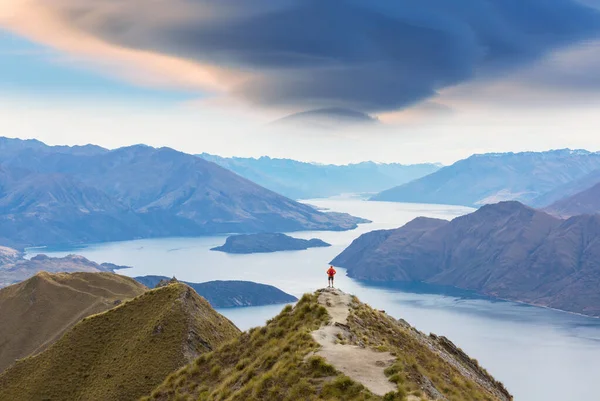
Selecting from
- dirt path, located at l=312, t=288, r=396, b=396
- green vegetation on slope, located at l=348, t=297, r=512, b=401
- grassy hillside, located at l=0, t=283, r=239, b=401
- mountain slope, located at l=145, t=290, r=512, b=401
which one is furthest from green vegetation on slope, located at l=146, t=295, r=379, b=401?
grassy hillside, located at l=0, t=283, r=239, b=401

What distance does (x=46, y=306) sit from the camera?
593 feet

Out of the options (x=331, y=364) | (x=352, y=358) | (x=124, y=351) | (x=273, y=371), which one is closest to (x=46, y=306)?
(x=124, y=351)

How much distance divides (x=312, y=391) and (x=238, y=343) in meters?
20.1

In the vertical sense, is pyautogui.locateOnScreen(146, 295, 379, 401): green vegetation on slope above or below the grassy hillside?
above

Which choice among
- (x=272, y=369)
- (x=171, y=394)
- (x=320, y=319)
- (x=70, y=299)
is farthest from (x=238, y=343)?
(x=70, y=299)

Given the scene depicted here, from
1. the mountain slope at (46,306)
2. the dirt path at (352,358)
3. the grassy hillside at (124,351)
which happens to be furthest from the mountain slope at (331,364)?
the mountain slope at (46,306)

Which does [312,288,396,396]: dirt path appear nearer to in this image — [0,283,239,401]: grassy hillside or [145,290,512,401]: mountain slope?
[145,290,512,401]: mountain slope

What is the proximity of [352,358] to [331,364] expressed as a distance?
1698mm

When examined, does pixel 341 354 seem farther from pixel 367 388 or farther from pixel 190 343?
pixel 190 343

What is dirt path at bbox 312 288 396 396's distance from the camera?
34875 millimetres

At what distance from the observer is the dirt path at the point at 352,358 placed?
114ft

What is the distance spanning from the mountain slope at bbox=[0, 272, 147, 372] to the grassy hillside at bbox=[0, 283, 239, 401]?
255ft

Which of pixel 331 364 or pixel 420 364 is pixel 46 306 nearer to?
pixel 420 364

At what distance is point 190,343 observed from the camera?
81.6 meters
